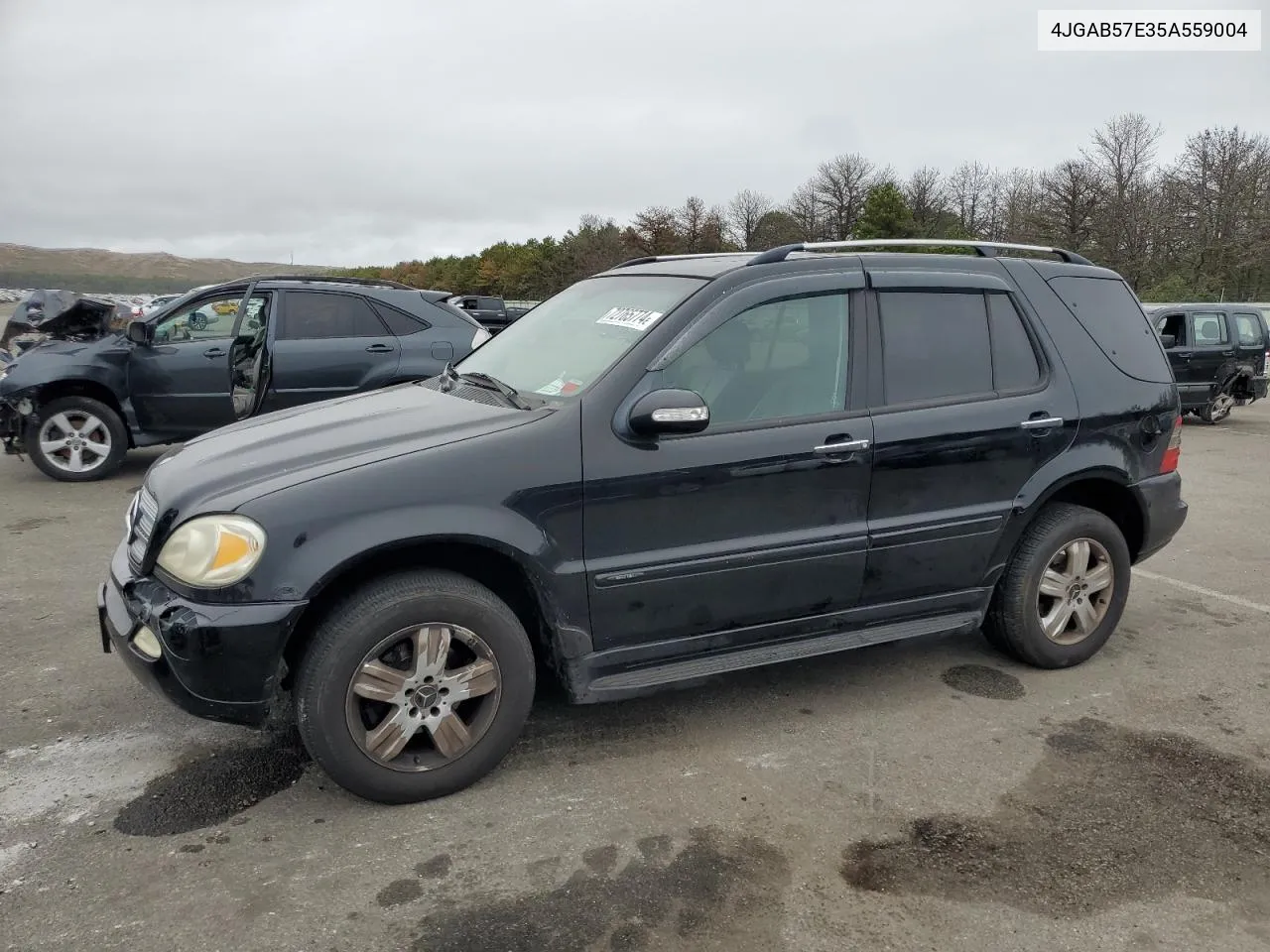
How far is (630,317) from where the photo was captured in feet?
12.3

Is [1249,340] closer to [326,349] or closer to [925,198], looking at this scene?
[326,349]

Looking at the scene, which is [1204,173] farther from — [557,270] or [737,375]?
[737,375]

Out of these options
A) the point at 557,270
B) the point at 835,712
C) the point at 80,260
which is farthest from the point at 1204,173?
the point at 80,260

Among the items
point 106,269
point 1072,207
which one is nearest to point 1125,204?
point 1072,207

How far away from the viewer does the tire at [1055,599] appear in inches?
164

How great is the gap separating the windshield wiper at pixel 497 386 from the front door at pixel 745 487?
41 cm

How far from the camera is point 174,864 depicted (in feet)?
9.21

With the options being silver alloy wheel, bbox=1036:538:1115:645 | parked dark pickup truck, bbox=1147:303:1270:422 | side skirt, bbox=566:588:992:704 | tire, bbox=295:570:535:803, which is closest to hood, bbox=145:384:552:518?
tire, bbox=295:570:535:803

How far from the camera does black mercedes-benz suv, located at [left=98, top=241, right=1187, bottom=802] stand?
2.99 m

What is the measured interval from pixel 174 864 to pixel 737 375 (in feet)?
7.87

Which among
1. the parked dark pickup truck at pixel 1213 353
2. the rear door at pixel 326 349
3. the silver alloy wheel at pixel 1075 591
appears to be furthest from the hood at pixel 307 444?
the parked dark pickup truck at pixel 1213 353

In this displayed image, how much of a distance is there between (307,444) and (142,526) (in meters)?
0.61

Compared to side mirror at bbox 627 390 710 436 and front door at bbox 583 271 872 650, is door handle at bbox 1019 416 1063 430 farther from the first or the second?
side mirror at bbox 627 390 710 436

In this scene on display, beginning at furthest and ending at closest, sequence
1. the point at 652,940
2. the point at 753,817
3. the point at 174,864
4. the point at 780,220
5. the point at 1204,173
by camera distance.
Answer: the point at 780,220 → the point at 1204,173 → the point at 753,817 → the point at 174,864 → the point at 652,940
